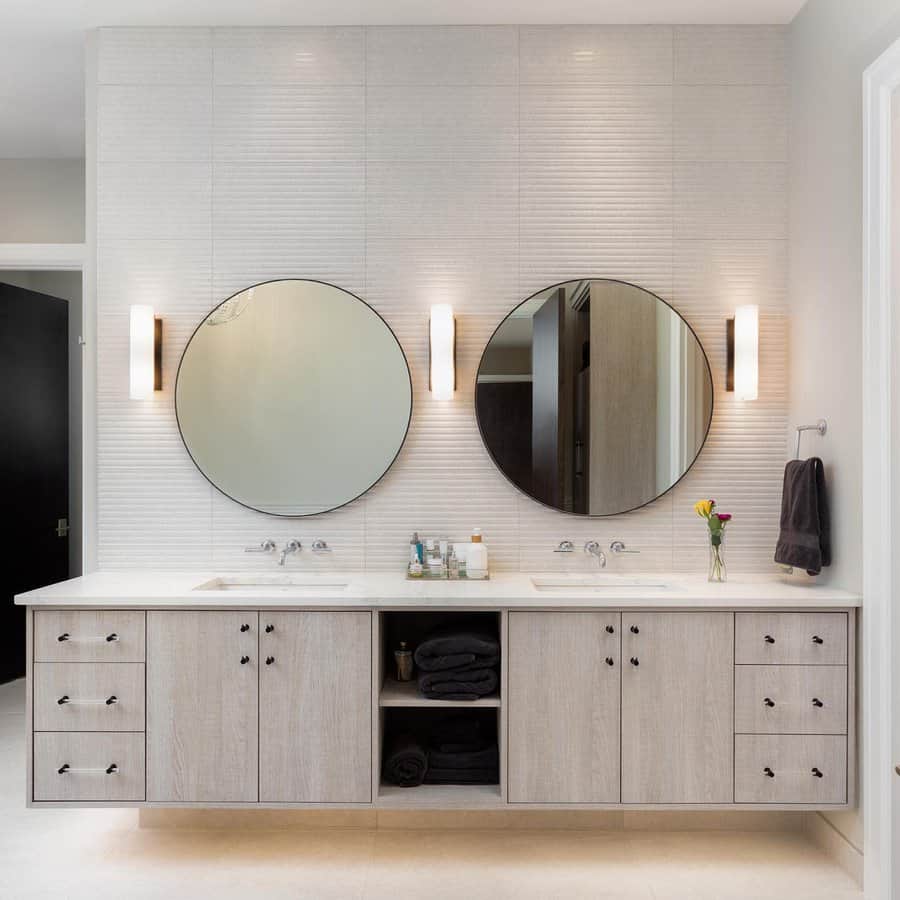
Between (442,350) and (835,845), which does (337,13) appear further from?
(835,845)

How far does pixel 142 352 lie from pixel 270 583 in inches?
37.5

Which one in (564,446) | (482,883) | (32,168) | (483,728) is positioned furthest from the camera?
(32,168)

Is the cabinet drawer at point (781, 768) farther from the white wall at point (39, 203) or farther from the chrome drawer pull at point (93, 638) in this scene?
the white wall at point (39, 203)

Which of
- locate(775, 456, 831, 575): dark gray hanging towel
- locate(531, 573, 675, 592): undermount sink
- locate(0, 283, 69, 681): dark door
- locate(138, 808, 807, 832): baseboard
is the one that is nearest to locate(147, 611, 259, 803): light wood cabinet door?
locate(138, 808, 807, 832): baseboard

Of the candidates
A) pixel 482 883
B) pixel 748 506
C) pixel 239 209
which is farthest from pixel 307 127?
pixel 482 883

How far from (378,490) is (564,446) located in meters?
0.70

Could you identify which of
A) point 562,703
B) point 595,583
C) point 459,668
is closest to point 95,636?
point 459,668

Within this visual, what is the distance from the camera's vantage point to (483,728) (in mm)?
2719

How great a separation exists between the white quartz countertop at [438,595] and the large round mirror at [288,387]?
1.44ft

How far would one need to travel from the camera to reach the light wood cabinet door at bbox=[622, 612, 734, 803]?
2.43 m

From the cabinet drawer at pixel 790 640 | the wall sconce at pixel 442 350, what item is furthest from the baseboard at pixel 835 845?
the wall sconce at pixel 442 350

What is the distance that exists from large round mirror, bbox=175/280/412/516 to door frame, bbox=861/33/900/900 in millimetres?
1523

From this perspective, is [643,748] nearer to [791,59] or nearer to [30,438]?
[791,59]

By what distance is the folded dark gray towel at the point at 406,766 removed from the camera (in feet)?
8.20
